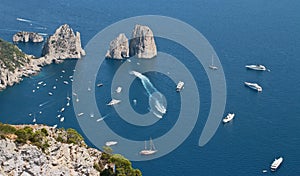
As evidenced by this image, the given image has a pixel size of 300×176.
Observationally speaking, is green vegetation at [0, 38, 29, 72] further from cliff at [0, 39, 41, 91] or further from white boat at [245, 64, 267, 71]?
white boat at [245, 64, 267, 71]

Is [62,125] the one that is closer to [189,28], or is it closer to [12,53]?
[12,53]

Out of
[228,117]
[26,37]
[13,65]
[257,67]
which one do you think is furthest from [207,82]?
[26,37]

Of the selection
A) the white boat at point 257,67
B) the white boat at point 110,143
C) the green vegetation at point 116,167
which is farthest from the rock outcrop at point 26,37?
the green vegetation at point 116,167

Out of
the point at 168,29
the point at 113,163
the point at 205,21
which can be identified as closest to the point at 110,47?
the point at 168,29

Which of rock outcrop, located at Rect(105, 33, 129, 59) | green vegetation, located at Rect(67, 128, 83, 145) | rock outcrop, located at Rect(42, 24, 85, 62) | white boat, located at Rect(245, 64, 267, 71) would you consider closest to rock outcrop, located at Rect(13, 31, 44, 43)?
rock outcrop, located at Rect(42, 24, 85, 62)

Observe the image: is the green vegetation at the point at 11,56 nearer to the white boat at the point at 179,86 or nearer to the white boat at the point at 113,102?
the white boat at the point at 113,102
